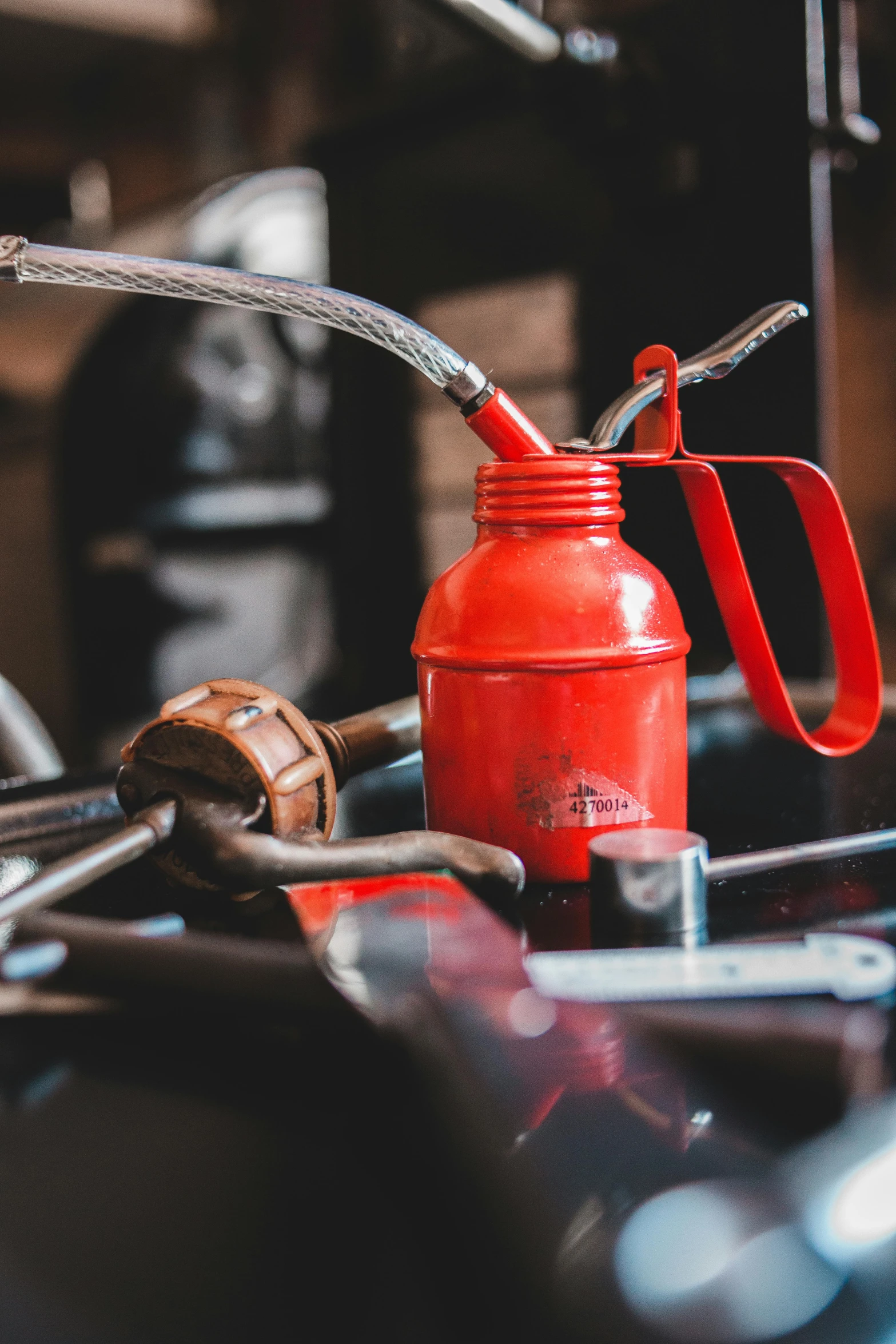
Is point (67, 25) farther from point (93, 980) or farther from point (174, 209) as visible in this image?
point (93, 980)

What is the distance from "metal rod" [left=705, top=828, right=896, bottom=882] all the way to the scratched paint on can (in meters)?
0.05

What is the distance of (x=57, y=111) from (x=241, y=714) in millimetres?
2668

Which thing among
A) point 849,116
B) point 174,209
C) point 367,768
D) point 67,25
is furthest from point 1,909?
point 67,25

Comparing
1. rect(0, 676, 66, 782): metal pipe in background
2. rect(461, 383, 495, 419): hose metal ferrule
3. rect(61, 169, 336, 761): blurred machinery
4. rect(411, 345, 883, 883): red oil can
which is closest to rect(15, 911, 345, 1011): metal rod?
rect(411, 345, 883, 883): red oil can

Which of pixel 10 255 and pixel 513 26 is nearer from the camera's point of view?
pixel 10 255

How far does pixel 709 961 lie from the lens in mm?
405

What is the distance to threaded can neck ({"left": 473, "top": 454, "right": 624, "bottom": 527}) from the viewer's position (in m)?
0.52

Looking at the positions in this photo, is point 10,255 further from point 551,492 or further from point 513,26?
point 513,26

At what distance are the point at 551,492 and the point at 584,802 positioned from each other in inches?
5.7

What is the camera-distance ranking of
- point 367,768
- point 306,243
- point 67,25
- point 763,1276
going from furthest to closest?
point 67,25 < point 306,243 < point 367,768 < point 763,1276

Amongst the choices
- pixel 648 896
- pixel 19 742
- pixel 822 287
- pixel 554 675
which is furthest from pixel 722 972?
pixel 19 742

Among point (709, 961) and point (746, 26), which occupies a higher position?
point (746, 26)

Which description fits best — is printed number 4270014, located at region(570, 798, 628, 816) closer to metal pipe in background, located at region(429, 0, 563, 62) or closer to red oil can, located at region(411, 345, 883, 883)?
red oil can, located at region(411, 345, 883, 883)

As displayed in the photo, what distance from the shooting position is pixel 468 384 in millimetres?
551
